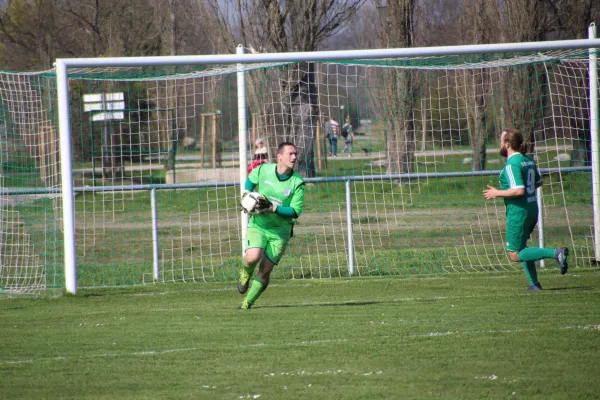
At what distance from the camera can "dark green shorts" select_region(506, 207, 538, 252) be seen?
10131 millimetres

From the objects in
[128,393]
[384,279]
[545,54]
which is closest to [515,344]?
[128,393]

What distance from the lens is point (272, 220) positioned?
9.58 m

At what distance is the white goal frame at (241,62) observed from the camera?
1129 centimetres

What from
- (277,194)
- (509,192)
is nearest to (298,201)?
(277,194)

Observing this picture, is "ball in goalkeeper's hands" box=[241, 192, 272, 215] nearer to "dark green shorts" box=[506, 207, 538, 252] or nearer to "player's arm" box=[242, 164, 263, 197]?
"player's arm" box=[242, 164, 263, 197]

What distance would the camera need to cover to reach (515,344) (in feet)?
23.5

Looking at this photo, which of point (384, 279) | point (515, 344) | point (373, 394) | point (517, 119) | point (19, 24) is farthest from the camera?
point (19, 24)

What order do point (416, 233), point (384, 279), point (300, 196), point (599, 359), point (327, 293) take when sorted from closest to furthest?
1. point (599, 359)
2. point (300, 196)
3. point (327, 293)
4. point (384, 279)
5. point (416, 233)

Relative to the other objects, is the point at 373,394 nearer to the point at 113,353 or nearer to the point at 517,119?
the point at 113,353

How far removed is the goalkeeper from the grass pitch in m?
0.47

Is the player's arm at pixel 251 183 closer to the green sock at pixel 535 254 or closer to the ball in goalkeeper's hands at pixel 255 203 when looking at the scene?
the ball in goalkeeper's hands at pixel 255 203

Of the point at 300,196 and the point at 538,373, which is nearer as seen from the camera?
the point at 538,373

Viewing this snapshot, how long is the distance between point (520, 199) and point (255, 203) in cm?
310

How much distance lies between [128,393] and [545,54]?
955 cm
